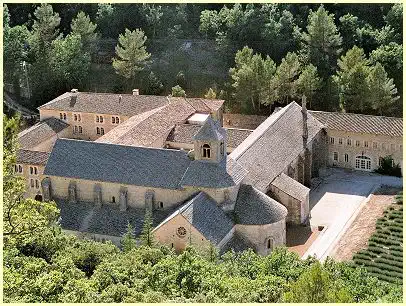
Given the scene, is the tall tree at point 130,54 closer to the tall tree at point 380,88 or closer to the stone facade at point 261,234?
the tall tree at point 380,88

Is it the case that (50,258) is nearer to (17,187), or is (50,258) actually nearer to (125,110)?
(17,187)

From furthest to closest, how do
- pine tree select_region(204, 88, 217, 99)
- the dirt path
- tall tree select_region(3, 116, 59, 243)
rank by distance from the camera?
1. pine tree select_region(204, 88, 217, 99)
2. the dirt path
3. tall tree select_region(3, 116, 59, 243)

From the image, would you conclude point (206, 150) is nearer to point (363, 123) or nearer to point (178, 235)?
point (178, 235)

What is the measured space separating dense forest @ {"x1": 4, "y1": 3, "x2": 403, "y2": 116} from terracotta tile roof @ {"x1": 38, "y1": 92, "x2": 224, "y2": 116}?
292 inches

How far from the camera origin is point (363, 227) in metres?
68.4

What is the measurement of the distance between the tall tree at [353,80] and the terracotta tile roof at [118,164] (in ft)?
108

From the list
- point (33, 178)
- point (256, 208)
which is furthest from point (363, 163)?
point (33, 178)

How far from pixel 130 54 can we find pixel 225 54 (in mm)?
13352

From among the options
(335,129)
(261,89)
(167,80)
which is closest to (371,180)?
(335,129)

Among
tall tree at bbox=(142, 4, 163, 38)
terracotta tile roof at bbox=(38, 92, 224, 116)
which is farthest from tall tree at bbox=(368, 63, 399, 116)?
tall tree at bbox=(142, 4, 163, 38)

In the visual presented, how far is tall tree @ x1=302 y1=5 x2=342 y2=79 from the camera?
9725 cm

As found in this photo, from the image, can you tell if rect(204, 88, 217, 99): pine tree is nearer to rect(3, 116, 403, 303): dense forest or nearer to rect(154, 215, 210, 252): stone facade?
rect(154, 215, 210, 252): stone facade

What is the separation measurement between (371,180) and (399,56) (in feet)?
70.6

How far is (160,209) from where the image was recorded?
210ft
